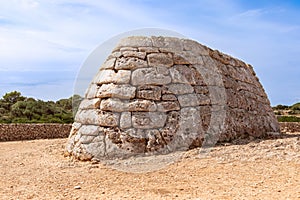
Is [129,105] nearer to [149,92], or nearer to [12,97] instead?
[149,92]

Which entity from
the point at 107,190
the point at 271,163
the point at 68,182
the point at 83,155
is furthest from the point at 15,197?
the point at 271,163

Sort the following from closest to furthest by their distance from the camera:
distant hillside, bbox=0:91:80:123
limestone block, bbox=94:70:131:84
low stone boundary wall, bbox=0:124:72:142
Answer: limestone block, bbox=94:70:131:84 → low stone boundary wall, bbox=0:124:72:142 → distant hillside, bbox=0:91:80:123

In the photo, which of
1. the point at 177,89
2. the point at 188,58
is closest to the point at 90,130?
the point at 177,89

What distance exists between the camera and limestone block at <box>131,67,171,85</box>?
21.9ft

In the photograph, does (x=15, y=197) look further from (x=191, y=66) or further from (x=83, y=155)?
(x=191, y=66)

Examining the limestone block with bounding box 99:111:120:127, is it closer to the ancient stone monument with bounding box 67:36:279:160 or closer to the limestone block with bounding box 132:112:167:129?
the ancient stone monument with bounding box 67:36:279:160

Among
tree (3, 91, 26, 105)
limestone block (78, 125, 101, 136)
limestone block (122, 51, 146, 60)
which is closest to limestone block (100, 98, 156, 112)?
limestone block (78, 125, 101, 136)

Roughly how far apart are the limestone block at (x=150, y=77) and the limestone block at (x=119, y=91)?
6.9 inches

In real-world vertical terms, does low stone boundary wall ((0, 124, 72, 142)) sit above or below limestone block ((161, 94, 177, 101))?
below

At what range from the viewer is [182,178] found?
16.3 feet

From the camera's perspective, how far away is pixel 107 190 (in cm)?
452

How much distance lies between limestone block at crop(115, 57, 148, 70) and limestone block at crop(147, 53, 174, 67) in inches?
5.8

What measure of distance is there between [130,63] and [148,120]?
4.15 feet

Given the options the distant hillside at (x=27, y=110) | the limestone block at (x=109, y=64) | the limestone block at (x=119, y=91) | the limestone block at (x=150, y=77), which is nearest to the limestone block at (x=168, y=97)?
the limestone block at (x=150, y=77)
